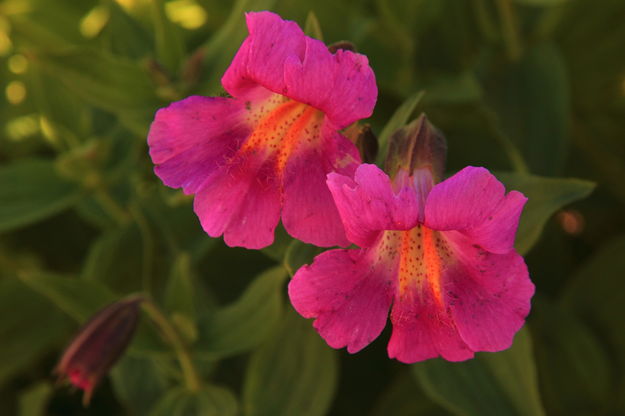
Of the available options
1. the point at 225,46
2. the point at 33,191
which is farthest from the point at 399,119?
the point at 33,191

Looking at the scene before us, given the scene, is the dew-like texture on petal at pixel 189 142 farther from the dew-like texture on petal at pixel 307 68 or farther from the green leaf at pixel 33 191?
the green leaf at pixel 33 191

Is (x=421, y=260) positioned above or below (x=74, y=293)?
above

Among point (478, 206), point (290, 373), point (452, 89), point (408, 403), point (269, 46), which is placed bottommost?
point (408, 403)

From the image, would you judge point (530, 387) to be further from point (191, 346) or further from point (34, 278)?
point (34, 278)

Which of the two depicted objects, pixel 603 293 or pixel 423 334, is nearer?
pixel 423 334

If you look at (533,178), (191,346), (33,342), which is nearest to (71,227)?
(33,342)

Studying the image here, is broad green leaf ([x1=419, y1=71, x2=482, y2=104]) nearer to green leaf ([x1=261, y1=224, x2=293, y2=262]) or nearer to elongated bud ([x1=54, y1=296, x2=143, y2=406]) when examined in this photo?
green leaf ([x1=261, y1=224, x2=293, y2=262])

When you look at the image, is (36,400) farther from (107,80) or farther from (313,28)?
(313,28)
